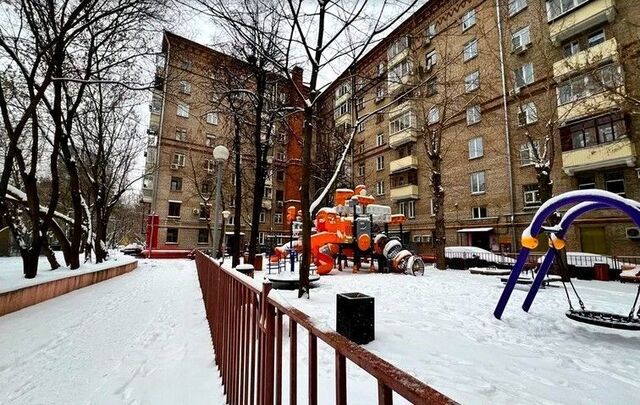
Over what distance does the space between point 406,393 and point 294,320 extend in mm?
869

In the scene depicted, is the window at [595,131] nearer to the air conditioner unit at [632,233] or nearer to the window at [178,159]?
the air conditioner unit at [632,233]

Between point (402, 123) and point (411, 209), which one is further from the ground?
point (402, 123)

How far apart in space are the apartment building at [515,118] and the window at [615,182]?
44 millimetres

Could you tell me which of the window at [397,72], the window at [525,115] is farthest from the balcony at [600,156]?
the window at [397,72]

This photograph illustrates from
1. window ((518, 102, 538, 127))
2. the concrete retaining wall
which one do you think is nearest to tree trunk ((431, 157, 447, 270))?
window ((518, 102, 538, 127))

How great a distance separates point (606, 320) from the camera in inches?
201

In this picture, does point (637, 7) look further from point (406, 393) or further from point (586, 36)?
point (406, 393)

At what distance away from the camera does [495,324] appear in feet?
20.3

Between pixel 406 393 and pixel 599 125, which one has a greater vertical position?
pixel 599 125

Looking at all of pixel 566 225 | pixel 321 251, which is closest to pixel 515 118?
pixel 321 251

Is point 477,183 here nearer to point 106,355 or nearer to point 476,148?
point 476,148

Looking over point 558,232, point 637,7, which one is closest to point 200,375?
point 558,232

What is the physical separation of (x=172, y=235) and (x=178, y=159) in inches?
331

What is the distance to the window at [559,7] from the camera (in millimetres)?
19116
